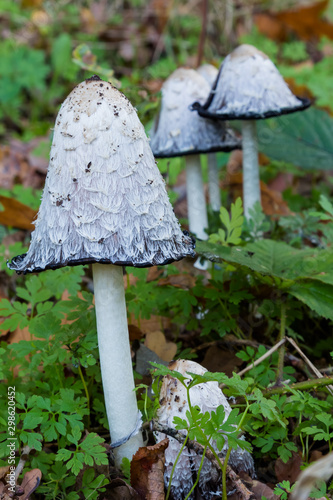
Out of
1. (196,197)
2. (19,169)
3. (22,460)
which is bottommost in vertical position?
(22,460)

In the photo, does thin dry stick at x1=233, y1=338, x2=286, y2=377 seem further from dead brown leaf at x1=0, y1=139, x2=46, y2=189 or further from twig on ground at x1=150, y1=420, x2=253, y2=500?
dead brown leaf at x1=0, y1=139, x2=46, y2=189

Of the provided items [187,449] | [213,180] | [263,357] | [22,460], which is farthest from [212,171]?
[22,460]

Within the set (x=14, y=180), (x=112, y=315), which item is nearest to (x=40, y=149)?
(x=14, y=180)

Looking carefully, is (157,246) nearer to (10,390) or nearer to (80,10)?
(10,390)

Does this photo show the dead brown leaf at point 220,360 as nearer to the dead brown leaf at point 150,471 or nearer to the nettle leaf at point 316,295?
the nettle leaf at point 316,295

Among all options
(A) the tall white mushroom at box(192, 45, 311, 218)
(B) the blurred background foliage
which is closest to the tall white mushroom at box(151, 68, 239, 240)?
(A) the tall white mushroom at box(192, 45, 311, 218)

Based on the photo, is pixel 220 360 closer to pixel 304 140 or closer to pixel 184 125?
pixel 184 125
